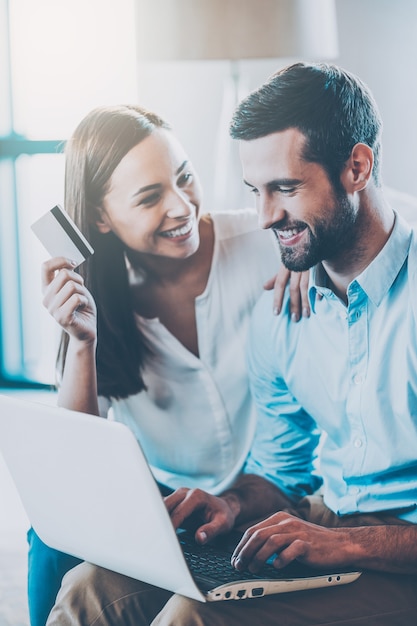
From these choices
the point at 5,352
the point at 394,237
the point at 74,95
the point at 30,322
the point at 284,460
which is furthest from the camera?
the point at 5,352

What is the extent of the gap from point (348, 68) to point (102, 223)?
23.8 inches

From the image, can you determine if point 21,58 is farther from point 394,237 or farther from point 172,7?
point 394,237

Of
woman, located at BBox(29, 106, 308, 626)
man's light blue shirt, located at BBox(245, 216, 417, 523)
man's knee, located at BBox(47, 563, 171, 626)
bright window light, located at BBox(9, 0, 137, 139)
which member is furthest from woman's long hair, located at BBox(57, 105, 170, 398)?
man's knee, located at BBox(47, 563, 171, 626)

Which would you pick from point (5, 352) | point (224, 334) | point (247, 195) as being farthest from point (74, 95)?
point (5, 352)

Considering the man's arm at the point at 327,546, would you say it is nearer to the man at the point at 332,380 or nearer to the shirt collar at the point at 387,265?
the man at the point at 332,380

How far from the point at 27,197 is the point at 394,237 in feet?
3.09

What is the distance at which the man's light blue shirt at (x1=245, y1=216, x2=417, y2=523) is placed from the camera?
4.94 ft

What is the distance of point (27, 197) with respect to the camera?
6.78 feet

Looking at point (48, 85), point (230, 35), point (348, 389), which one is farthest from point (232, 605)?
point (48, 85)

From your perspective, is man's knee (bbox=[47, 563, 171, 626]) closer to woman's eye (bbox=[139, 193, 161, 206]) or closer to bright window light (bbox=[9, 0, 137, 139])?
woman's eye (bbox=[139, 193, 161, 206])

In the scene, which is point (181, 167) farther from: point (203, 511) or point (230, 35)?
point (203, 511)

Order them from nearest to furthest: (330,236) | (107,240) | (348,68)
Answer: (330,236) < (348,68) < (107,240)

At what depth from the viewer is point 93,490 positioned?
52.7 inches

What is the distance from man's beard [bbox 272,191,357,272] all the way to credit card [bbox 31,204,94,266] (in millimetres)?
470
